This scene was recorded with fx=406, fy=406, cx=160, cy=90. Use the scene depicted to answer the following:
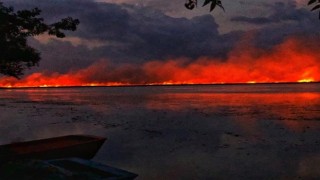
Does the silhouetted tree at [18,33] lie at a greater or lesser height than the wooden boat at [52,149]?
greater

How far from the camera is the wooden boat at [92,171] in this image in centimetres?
1236

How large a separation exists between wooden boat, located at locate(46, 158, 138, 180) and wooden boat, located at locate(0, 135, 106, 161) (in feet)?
13.5

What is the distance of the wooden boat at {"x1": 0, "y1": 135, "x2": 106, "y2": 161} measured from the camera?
1786cm

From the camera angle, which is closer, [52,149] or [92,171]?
[92,171]

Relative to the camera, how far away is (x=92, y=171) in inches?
525

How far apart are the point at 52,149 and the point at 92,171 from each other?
592 centimetres

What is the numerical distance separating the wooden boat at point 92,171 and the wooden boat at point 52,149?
4.12 metres

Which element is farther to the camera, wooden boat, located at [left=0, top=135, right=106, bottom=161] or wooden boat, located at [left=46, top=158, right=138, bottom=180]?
wooden boat, located at [left=0, top=135, right=106, bottom=161]

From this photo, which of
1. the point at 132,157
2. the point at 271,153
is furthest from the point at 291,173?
the point at 132,157

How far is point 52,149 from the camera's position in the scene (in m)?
18.6

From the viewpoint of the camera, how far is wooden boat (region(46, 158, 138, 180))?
1236 cm

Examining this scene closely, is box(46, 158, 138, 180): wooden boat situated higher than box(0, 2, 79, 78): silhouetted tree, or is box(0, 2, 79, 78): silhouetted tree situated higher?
box(0, 2, 79, 78): silhouetted tree

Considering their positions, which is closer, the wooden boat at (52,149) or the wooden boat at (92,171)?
the wooden boat at (92,171)

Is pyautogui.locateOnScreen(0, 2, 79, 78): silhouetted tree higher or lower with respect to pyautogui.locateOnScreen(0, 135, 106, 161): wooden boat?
higher
